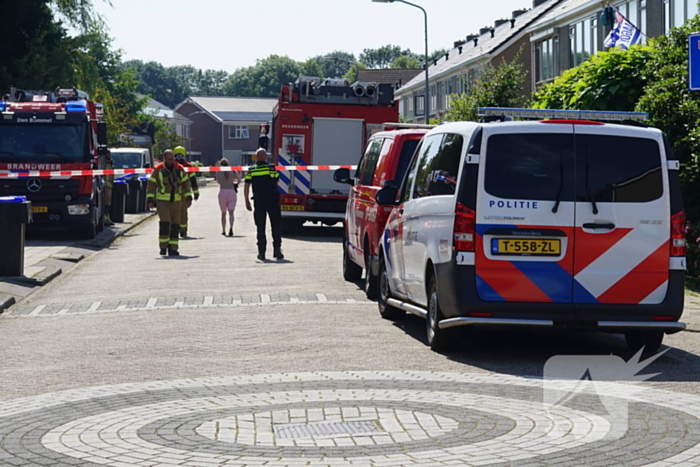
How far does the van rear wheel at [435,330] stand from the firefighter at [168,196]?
10.5 metres

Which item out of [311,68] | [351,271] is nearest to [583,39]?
[351,271]

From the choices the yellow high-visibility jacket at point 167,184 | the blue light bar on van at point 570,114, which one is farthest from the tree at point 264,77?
the blue light bar on van at point 570,114

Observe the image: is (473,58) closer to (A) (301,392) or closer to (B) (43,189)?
(B) (43,189)

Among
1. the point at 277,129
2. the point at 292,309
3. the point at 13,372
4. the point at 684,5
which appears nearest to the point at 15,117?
the point at 277,129

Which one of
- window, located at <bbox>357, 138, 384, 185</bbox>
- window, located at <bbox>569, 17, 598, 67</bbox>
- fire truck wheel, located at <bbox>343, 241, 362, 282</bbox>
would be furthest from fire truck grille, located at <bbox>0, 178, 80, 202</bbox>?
window, located at <bbox>569, 17, 598, 67</bbox>

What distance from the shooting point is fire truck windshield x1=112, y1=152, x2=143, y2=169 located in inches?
1537

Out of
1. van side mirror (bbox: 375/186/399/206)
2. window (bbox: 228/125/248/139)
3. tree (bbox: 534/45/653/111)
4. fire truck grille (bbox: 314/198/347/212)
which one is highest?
window (bbox: 228/125/248/139)

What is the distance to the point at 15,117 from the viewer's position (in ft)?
73.9

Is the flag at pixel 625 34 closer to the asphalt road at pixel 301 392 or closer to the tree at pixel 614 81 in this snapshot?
the tree at pixel 614 81

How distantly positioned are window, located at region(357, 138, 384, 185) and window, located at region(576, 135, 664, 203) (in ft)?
16.4

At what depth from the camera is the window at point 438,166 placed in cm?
889

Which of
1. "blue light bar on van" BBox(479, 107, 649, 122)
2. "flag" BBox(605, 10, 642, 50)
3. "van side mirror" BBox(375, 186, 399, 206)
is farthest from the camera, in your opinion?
"flag" BBox(605, 10, 642, 50)

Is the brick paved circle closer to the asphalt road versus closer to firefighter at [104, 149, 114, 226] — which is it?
the asphalt road

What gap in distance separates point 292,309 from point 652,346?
4058 millimetres
